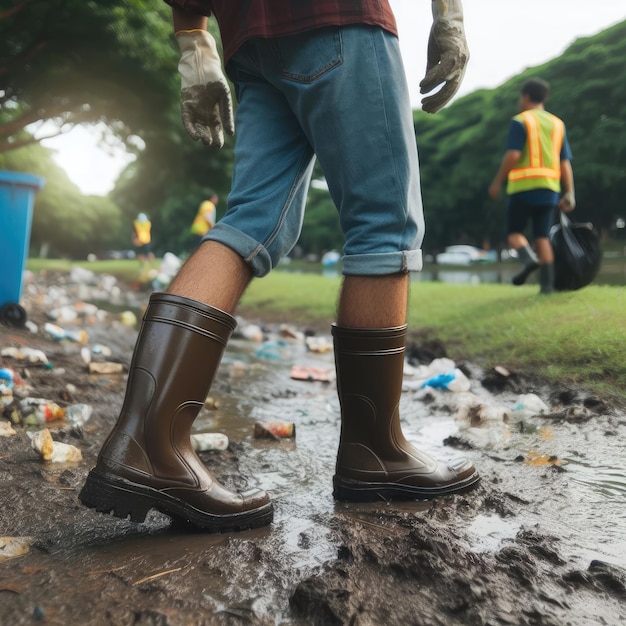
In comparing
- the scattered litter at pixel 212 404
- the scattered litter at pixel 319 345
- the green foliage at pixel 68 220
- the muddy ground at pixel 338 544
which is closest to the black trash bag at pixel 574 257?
the scattered litter at pixel 319 345

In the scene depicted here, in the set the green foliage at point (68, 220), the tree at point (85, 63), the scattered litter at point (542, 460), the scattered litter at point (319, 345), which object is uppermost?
the green foliage at point (68, 220)

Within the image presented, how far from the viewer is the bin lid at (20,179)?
4820 mm

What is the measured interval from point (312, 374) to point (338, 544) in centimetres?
267

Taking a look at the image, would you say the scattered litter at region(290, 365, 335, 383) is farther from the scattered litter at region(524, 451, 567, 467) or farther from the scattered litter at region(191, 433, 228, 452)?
the scattered litter at region(524, 451, 567, 467)

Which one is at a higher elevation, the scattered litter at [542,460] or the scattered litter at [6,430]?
the scattered litter at [542,460]

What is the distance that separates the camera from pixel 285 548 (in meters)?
1.49

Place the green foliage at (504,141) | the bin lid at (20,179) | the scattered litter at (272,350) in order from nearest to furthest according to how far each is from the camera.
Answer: the bin lid at (20,179) → the scattered litter at (272,350) → the green foliage at (504,141)

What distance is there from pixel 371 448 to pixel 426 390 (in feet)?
5.69

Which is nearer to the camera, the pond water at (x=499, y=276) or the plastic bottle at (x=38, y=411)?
the plastic bottle at (x=38, y=411)

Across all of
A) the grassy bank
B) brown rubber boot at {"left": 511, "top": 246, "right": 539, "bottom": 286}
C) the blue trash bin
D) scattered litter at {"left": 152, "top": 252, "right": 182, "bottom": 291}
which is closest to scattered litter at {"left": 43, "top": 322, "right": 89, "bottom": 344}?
the blue trash bin

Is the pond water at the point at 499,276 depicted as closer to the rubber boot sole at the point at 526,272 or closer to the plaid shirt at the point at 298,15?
the rubber boot sole at the point at 526,272

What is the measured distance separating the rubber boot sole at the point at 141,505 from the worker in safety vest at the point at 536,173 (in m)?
5.02

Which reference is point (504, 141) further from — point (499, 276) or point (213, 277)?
→ point (213, 277)

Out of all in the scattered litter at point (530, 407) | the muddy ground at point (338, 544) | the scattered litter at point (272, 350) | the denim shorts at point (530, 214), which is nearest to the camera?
the muddy ground at point (338, 544)
